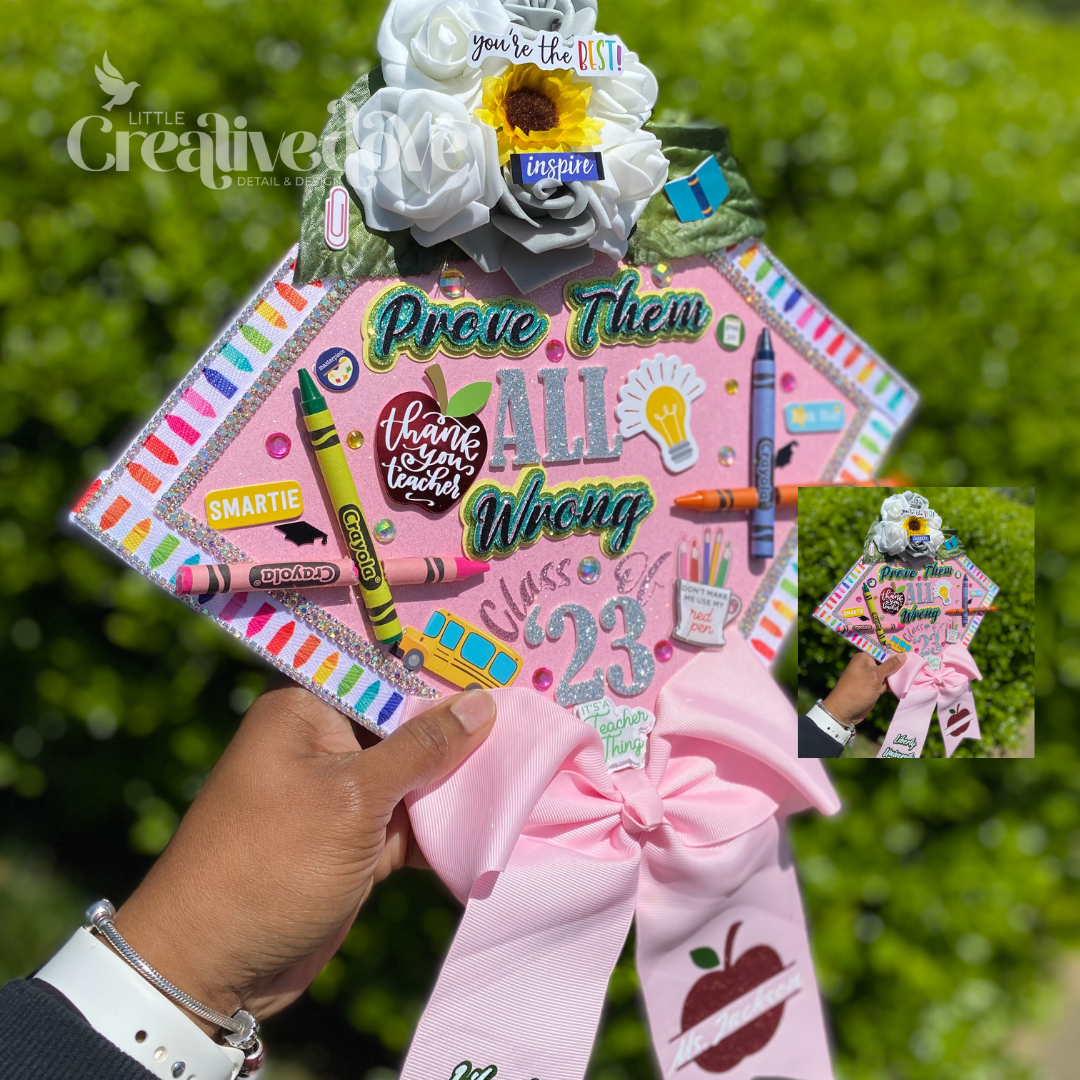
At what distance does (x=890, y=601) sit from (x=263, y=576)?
2.55ft

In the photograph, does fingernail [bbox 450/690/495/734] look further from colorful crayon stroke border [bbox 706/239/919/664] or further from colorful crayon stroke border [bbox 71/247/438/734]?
colorful crayon stroke border [bbox 706/239/919/664]

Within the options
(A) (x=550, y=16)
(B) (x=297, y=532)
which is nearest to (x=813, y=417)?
(A) (x=550, y=16)

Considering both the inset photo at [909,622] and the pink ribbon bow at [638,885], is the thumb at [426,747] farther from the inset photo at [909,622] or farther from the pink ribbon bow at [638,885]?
the inset photo at [909,622]

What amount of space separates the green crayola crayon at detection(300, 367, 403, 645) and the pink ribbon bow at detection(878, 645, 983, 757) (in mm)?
653

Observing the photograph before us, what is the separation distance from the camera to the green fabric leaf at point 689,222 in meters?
1.29

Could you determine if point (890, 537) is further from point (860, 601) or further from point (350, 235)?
point (350, 235)

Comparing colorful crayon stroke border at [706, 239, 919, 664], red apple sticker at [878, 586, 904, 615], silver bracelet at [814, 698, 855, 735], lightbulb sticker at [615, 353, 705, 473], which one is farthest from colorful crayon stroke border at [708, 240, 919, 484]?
silver bracelet at [814, 698, 855, 735]

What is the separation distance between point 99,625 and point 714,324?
172cm

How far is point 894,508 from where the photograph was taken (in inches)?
50.5

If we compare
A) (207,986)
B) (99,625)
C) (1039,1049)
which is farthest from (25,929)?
(1039,1049)

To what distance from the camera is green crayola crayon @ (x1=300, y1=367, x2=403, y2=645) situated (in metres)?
1.12

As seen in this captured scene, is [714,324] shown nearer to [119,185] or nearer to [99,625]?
[119,185]

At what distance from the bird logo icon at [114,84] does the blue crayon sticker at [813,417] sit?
1439 millimetres

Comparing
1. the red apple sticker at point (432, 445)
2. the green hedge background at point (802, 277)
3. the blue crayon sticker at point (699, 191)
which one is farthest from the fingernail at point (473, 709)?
the green hedge background at point (802, 277)
